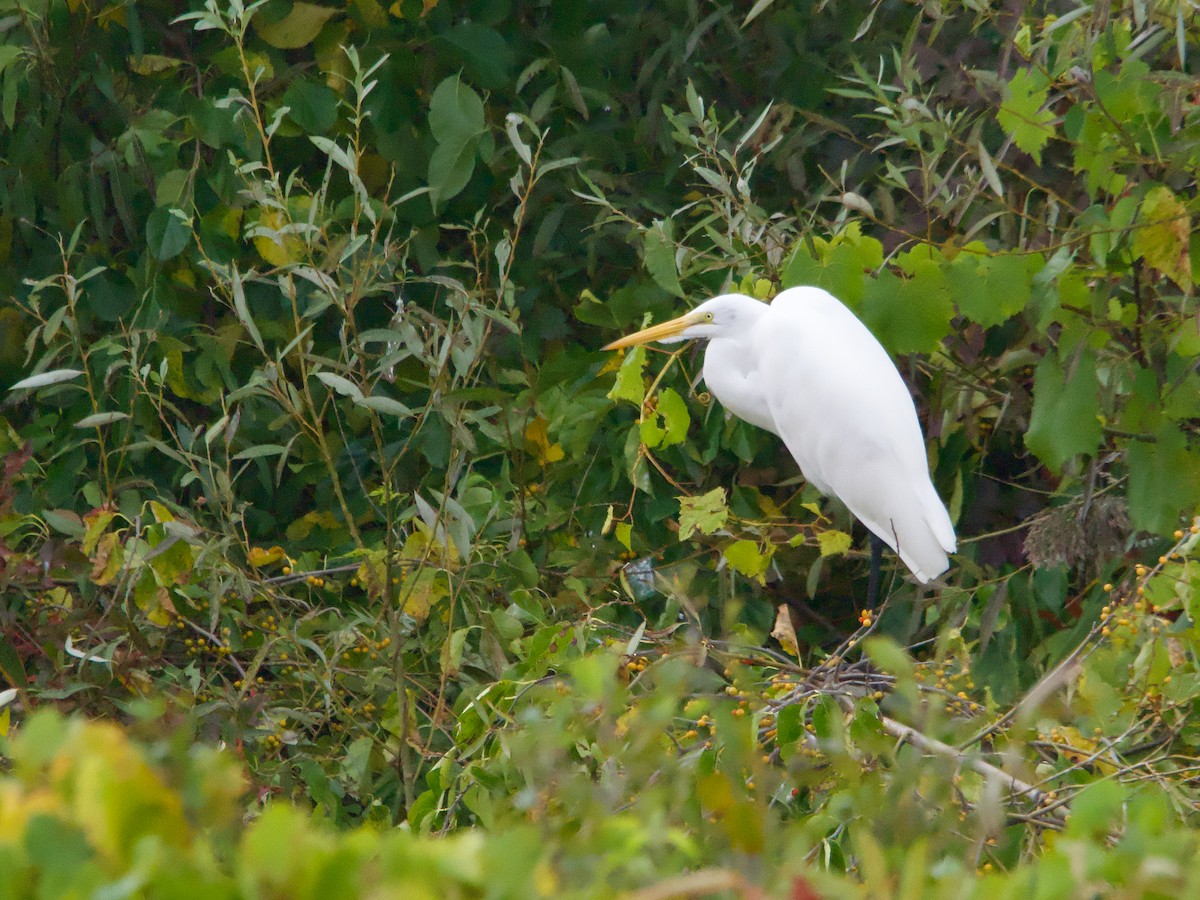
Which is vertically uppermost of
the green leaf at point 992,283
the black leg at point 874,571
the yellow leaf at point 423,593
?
the green leaf at point 992,283

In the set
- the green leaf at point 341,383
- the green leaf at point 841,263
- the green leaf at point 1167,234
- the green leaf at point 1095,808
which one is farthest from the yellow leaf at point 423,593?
the green leaf at point 1095,808

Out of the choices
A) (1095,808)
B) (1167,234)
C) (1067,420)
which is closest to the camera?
(1095,808)

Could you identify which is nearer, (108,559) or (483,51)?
(108,559)

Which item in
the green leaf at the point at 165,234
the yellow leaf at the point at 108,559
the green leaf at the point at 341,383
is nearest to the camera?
the green leaf at the point at 341,383

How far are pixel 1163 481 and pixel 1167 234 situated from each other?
38 cm

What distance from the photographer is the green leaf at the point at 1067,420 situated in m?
1.96

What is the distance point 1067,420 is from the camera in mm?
1958

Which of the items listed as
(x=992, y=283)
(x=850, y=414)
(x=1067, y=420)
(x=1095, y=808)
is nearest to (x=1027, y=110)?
(x=992, y=283)

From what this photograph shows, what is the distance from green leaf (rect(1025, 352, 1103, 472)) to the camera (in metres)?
1.96

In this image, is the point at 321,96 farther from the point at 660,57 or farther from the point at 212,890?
the point at 212,890

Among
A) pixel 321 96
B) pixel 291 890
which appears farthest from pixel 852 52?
pixel 291 890

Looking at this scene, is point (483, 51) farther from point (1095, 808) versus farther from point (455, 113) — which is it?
point (1095, 808)

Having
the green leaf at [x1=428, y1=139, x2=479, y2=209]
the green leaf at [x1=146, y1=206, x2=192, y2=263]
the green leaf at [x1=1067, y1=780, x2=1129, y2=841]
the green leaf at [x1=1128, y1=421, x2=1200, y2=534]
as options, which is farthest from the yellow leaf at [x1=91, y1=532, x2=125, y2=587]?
the green leaf at [x1=1067, y1=780, x2=1129, y2=841]

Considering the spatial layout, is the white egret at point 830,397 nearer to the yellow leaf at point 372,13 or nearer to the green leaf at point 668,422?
the green leaf at point 668,422
